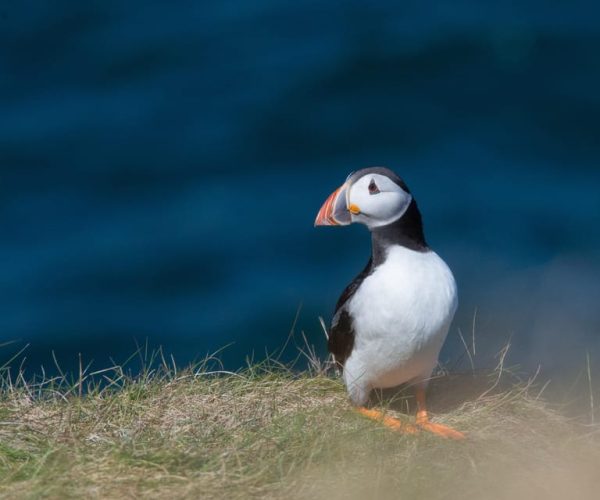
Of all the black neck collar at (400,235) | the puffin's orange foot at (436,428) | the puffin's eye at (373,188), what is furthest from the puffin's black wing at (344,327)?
the puffin's orange foot at (436,428)

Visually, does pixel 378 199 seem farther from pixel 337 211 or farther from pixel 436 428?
pixel 436 428

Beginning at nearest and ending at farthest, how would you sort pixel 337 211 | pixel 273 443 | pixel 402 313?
1. pixel 273 443
2. pixel 402 313
3. pixel 337 211

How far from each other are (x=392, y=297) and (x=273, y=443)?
84 cm

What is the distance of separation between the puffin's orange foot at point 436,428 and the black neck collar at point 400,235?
2.24 feet

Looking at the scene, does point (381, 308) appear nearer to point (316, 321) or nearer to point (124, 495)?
point (124, 495)

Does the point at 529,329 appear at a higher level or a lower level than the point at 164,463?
lower

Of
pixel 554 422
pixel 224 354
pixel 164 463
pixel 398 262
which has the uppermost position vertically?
pixel 398 262

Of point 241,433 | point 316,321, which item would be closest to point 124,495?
point 241,433

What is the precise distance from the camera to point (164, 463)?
4461 mm

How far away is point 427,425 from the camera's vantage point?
523 centimetres

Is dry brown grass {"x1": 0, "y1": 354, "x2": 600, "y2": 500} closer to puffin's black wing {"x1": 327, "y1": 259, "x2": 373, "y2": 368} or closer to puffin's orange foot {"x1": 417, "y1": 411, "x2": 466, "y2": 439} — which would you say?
puffin's orange foot {"x1": 417, "y1": 411, "x2": 466, "y2": 439}

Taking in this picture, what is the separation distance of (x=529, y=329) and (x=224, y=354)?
2819mm

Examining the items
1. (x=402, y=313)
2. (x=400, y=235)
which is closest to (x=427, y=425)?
(x=402, y=313)

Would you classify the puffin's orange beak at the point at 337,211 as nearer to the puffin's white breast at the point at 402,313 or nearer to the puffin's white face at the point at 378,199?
the puffin's white face at the point at 378,199
